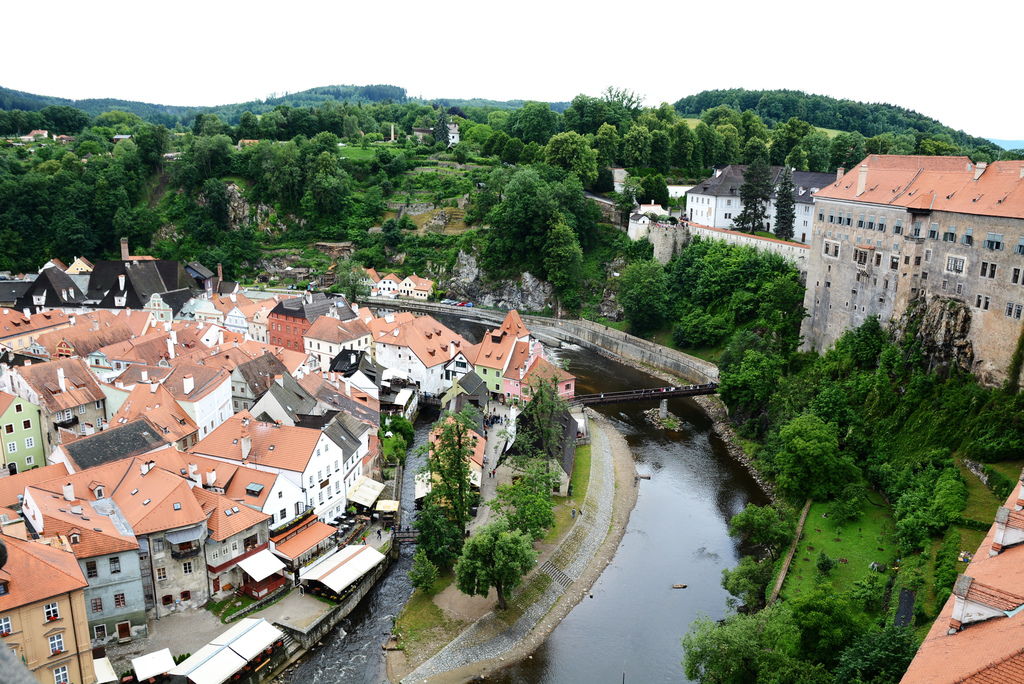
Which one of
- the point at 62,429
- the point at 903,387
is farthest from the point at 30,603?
the point at 903,387

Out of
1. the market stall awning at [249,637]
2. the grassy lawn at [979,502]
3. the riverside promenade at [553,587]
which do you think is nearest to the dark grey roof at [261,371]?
the market stall awning at [249,637]

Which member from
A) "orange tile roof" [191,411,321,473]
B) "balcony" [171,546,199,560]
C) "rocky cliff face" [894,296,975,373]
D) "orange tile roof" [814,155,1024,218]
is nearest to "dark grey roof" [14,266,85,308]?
"orange tile roof" [191,411,321,473]

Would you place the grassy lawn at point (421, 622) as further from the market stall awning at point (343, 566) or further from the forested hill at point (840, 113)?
the forested hill at point (840, 113)

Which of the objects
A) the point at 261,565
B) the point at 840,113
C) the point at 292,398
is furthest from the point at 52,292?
the point at 840,113

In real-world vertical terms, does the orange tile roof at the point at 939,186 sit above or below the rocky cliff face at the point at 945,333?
above

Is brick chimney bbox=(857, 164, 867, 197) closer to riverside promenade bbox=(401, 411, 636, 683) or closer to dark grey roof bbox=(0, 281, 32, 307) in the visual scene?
riverside promenade bbox=(401, 411, 636, 683)

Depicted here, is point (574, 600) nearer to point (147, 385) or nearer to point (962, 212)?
point (147, 385)
